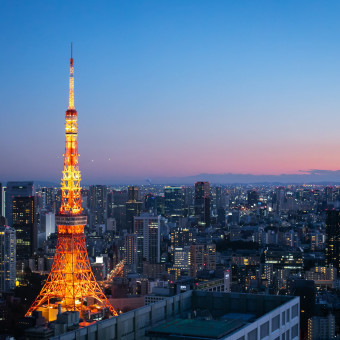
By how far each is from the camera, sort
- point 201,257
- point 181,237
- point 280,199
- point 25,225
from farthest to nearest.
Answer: point 280,199
point 181,237
point 25,225
point 201,257

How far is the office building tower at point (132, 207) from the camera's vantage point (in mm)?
63650

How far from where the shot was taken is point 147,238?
159 feet

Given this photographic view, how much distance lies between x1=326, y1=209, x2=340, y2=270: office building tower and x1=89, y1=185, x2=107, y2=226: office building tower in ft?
97.9

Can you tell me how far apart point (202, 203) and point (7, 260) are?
42066 millimetres

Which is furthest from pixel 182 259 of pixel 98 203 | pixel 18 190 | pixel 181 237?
pixel 98 203

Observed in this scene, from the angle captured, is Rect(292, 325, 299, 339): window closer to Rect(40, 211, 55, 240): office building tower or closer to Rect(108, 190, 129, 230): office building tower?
Rect(40, 211, 55, 240): office building tower

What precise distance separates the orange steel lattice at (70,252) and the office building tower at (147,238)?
24.4 meters

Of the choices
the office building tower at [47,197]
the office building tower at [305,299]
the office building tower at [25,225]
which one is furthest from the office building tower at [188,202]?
the office building tower at [305,299]

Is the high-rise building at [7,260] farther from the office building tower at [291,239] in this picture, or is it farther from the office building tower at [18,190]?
the office building tower at [291,239]

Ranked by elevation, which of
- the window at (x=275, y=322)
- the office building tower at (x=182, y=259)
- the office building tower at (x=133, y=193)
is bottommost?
the office building tower at (x=182, y=259)

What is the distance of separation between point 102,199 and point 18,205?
24524 millimetres

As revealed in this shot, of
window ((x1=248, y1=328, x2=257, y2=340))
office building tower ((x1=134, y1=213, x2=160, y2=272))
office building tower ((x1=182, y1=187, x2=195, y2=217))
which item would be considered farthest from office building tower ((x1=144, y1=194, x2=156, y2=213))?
window ((x1=248, y1=328, x2=257, y2=340))

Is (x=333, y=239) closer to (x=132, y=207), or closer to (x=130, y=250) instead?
(x=130, y=250)

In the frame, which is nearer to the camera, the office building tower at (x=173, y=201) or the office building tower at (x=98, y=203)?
the office building tower at (x=98, y=203)
